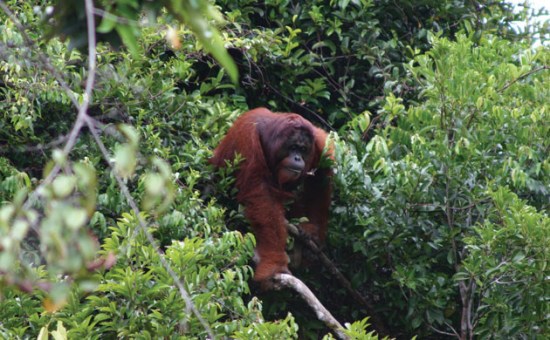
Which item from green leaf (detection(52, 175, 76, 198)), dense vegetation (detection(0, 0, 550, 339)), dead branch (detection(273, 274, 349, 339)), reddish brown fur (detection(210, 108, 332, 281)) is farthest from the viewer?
reddish brown fur (detection(210, 108, 332, 281))

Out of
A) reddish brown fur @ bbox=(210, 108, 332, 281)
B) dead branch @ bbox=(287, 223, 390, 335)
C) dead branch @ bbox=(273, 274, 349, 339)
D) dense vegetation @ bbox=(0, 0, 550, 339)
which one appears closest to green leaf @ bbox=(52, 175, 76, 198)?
dense vegetation @ bbox=(0, 0, 550, 339)

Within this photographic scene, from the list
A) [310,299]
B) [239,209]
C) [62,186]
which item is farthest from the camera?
[239,209]

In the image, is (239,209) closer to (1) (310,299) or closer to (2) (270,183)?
(2) (270,183)

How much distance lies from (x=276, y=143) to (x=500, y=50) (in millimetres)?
1904

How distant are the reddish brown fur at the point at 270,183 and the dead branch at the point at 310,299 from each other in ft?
0.56

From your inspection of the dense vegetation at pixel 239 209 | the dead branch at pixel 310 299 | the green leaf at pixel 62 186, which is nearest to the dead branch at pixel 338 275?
the dense vegetation at pixel 239 209

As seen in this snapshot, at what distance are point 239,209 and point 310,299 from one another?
3.29 feet

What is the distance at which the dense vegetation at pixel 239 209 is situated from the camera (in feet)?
14.8

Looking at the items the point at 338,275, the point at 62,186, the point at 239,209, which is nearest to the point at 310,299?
the point at 338,275

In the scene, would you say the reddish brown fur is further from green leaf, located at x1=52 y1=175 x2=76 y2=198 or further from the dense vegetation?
green leaf, located at x1=52 y1=175 x2=76 y2=198

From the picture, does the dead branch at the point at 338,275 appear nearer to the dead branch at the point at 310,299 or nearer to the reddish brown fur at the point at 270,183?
the reddish brown fur at the point at 270,183

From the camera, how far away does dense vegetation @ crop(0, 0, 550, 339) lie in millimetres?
4523

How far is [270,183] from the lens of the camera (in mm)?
6383

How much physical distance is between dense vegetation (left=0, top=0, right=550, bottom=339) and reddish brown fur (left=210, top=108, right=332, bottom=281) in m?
0.13
